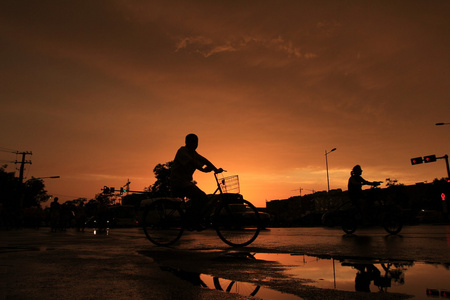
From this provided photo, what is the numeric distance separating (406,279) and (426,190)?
93.1 m

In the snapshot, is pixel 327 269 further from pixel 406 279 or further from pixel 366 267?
pixel 406 279

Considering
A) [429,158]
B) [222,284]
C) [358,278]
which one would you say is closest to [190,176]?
[222,284]

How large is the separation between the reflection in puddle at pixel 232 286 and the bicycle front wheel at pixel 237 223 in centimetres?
319

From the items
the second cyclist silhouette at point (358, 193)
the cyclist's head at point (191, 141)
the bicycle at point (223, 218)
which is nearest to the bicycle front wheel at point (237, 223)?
the bicycle at point (223, 218)

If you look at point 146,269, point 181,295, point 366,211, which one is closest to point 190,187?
point 146,269

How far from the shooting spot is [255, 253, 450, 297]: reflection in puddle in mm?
3217

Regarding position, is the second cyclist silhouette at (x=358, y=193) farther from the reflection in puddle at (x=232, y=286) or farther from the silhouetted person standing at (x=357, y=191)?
the reflection in puddle at (x=232, y=286)

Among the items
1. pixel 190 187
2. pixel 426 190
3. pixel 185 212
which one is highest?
pixel 426 190

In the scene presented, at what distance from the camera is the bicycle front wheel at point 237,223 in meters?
7.27

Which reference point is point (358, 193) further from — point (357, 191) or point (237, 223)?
point (237, 223)

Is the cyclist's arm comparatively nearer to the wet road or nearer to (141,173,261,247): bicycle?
(141,173,261,247): bicycle

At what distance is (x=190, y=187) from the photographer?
24.6ft

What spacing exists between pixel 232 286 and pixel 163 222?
465 cm

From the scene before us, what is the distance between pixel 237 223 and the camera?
7.41m
